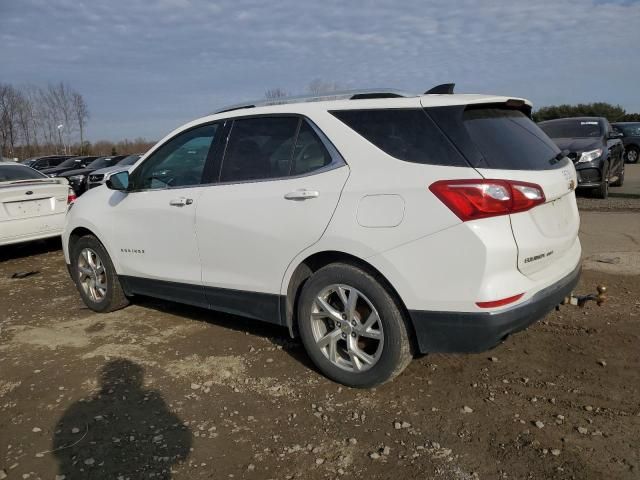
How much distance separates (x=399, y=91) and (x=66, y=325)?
3.65 metres

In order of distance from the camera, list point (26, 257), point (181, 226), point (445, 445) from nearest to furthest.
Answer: point (445, 445) < point (181, 226) < point (26, 257)

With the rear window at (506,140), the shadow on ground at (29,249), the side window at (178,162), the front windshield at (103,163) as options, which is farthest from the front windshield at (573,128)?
the front windshield at (103,163)

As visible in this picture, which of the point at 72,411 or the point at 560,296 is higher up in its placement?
the point at 560,296

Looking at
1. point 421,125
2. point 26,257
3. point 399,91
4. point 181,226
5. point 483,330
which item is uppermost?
point 399,91

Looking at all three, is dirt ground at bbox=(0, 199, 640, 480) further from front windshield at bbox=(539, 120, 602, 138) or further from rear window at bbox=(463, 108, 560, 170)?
front windshield at bbox=(539, 120, 602, 138)

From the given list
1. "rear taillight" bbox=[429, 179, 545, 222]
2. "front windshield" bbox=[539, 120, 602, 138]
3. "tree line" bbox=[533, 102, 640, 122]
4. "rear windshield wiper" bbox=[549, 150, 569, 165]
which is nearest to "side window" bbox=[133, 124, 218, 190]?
"rear taillight" bbox=[429, 179, 545, 222]

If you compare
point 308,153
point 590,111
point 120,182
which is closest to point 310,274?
point 308,153

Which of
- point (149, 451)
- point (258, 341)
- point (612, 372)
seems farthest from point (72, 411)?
point (612, 372)

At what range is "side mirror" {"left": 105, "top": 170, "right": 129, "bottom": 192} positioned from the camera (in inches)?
189

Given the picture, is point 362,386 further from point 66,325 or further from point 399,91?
point 66,325

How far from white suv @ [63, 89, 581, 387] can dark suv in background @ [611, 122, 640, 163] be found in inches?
830

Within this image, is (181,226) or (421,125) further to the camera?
(181,226)

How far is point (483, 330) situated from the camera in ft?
9.77

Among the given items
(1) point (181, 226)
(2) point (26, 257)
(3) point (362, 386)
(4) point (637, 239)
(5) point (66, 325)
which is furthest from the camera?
(2) point (26, 257)
